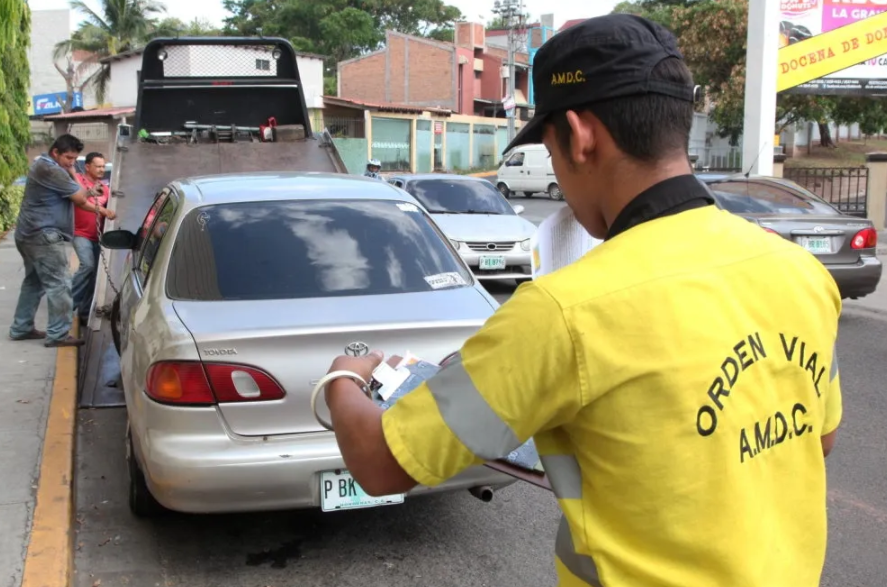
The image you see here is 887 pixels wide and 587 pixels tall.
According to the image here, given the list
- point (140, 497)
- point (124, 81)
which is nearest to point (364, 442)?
point (140, 497)

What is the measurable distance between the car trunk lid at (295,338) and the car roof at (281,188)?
0.95m

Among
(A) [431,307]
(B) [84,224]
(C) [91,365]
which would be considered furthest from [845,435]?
(B) [84,224]

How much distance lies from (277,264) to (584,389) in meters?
3.40

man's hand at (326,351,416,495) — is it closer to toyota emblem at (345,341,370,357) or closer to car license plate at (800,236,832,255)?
toyota emblem at (345,341,370,357)

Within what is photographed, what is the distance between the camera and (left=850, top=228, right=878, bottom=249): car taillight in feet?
32.4

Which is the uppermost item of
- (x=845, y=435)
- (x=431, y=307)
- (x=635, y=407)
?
(x=635, y=407)

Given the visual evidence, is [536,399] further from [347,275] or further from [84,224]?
[84,224]

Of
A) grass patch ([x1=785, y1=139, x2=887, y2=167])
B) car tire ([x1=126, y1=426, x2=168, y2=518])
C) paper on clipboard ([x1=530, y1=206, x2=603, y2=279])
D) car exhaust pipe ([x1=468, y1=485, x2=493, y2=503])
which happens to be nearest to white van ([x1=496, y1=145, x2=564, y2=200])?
grass patch ([x1=785, y1=139, x2=887, y2=167])

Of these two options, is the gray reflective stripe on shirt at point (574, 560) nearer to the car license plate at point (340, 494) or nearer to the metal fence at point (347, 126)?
the car license plate at point (340, 494)

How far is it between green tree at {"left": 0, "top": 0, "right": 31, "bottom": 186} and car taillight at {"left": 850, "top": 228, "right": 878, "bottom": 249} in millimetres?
11987

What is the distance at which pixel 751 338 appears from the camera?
4.51ft

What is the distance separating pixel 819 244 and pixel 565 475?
9.25m

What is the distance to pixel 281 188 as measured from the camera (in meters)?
5.11

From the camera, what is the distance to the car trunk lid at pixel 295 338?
389 cm
